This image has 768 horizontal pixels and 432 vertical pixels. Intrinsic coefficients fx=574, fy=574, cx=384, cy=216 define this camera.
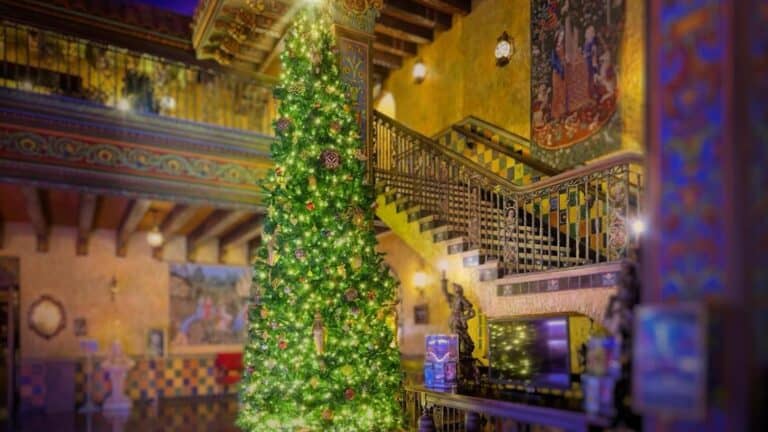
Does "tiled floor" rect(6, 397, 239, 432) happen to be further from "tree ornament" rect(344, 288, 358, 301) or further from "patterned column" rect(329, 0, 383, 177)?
"patterned column" rect(329, 0, 383, 177)

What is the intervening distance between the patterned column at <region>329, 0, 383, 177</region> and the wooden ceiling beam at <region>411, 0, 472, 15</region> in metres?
2.99

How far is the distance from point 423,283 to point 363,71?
366cm

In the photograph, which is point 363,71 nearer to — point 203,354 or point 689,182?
point 689,182

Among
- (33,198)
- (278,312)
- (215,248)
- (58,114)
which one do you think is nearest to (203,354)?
(215,248)

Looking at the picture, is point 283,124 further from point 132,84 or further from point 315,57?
point 132,84

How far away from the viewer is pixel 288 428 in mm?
4867

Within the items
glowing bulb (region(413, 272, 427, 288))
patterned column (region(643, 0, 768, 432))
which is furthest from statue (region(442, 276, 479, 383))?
patterned column (region(643, 0, 768, 432))

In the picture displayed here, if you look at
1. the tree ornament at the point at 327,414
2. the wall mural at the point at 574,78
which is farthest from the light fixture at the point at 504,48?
the tree ornament at the point at 327,414

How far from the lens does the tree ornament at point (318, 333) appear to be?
505 cm

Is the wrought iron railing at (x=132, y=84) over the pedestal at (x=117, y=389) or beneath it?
over

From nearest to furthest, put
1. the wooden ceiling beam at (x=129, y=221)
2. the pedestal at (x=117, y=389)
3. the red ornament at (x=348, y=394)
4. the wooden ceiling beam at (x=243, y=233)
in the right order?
1. the red ornament at (x=348, y=394)
2. the wooden ceiling beam at (x=129, y=221)
3. the pedestal at (x=117, y=389)
4. the wooden ceiling beam at (x=243, y=233)

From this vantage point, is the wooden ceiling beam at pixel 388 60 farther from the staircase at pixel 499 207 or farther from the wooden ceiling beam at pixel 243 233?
the wooden ceiling beam at pixel 243 233

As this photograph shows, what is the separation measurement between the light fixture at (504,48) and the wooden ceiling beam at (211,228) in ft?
14.4

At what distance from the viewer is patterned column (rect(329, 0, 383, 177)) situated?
6027 mm
